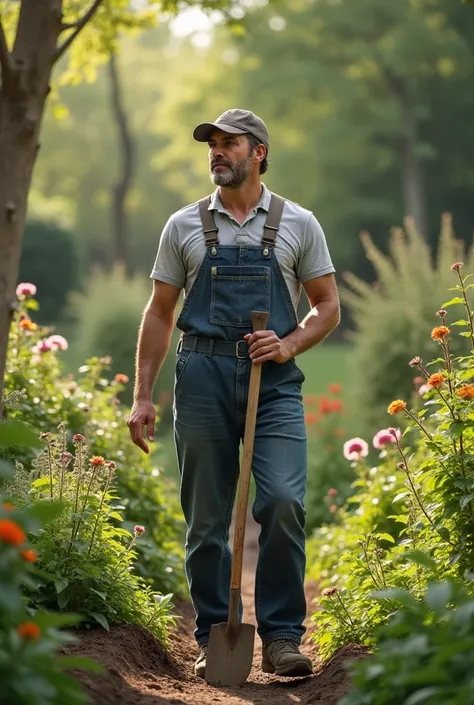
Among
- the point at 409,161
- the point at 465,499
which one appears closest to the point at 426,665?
the point at 465,499

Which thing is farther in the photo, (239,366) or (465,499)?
(239,366)

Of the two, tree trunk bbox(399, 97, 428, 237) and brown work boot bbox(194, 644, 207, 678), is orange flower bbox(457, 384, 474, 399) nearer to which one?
brown work boot bbox(194, 644, 207, 678)

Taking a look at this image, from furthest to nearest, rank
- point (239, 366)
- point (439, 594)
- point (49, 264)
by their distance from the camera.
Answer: point (49, 264)
point (239, 366)
point (439, 594)

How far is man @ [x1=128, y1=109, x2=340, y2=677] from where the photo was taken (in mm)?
4770

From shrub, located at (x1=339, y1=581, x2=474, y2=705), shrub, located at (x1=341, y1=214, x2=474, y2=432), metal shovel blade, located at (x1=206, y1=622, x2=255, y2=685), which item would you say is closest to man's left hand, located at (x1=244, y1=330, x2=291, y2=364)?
metal shovel blade, located at (x1=206, y1=622, x2=255, y2=685)

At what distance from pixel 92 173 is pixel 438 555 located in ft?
149

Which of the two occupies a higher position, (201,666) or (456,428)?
(456,428)

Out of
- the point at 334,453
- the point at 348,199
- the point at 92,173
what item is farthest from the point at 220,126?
the point at 92,173

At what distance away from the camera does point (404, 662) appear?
2.94 metres

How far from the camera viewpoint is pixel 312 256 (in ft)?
16.2

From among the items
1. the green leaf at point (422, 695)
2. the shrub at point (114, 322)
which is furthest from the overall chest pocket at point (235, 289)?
the shrub at point (114, 322)

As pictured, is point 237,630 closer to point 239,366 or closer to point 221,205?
point 239,366

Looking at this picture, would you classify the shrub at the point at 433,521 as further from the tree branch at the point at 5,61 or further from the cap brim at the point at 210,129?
the tree branch at the point at 5,61

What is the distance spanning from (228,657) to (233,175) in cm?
193
